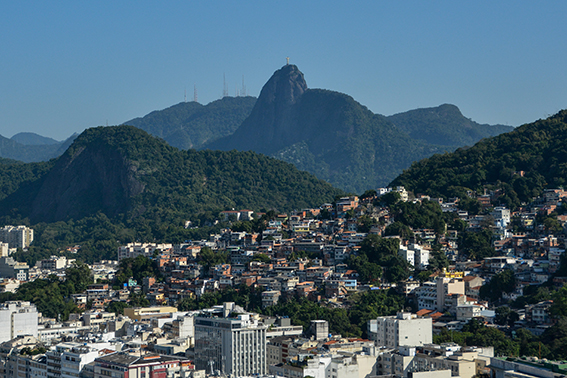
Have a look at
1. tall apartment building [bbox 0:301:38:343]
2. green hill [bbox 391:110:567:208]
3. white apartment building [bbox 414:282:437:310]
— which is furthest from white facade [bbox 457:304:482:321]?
green hill [bbox 391:110:567:208]

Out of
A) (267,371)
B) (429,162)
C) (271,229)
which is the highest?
(429,162)

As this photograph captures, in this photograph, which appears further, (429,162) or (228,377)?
(429,162)

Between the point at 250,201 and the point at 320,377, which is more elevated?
the point at 250,201

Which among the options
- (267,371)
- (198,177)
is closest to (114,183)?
(198,177)

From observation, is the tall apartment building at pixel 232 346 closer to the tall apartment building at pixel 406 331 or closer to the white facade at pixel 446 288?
the tall apartment building at pixel 406 331

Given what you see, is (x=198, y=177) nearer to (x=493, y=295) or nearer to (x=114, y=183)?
(x=114, y=183)

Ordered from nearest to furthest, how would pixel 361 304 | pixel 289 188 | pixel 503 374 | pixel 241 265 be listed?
pixel 503 374 → pixel 361 304 → pixel 241 265 → pixel 289 188

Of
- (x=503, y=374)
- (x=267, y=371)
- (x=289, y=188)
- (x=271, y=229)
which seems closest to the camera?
(x=503, y=374)

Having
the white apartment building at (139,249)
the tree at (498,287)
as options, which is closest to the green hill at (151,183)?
the white apartment building at (139,249)
